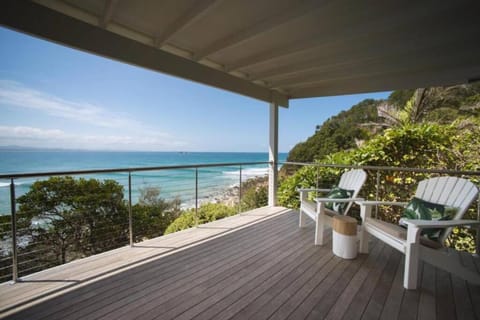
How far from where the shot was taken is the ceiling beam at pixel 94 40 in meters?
1.67

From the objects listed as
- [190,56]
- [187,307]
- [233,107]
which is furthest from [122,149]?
[187,307]

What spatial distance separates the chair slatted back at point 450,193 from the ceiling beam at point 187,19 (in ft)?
8.82

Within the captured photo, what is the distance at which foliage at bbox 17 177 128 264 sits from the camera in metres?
3.29

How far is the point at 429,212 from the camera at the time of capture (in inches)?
80.7

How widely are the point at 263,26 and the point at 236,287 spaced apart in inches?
90.0

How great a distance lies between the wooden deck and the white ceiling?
205 centimetres

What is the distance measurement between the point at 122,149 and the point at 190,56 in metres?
21.7

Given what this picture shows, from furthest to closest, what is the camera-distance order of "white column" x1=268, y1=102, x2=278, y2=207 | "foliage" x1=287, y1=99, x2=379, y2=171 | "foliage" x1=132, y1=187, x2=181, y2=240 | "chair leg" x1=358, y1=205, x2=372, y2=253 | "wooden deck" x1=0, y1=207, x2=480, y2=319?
"foliage" x1=287, y1=99, x2=379, y2=171 → "foliage" x1=132, y1=187, x2=181, y2=240 → "white column" x1=268, y1=102, x2=278, y2=207 → "chair leg" x1=358, y1=205, x2=372, y2=253 → "wooden deck" x1=0, y1=207, x2=480, y2=319

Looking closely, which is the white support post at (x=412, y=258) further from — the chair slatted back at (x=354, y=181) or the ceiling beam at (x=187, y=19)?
the ceiling beam at (x=187, y=19)

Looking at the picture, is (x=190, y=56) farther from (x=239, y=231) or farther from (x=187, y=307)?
(x=187, y=307)

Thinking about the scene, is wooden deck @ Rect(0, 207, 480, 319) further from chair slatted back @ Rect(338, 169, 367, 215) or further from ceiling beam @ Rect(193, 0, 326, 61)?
ceiling beam @ Rect(193, 0, 326, 61)

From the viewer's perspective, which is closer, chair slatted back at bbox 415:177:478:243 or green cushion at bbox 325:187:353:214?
chair slatted back at bbox 415:177:478:243

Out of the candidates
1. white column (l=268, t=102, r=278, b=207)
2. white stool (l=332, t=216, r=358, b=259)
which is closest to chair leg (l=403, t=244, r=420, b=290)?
white stool (l=332, t=216, r=358, b=259)

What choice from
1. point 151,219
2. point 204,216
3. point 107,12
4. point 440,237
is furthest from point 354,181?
point 151,219
